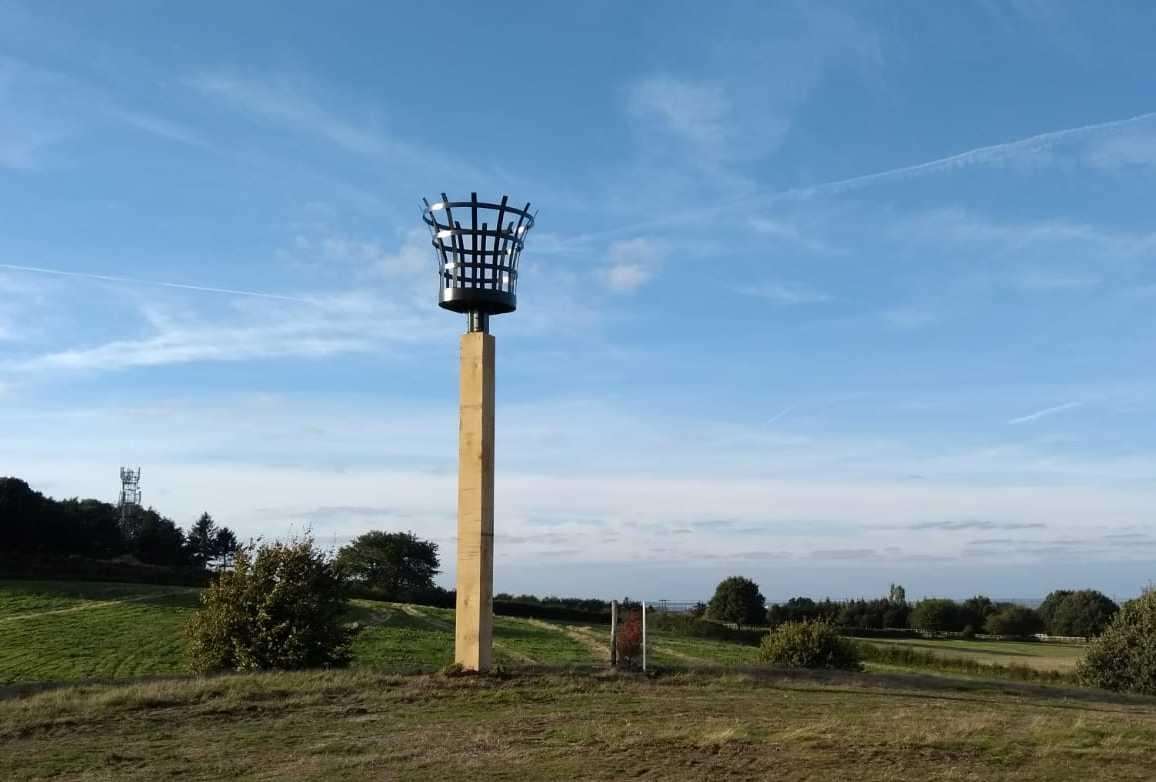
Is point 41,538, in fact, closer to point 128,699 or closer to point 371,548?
point 371,548

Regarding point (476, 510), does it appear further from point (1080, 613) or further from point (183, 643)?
point (1080, 613)

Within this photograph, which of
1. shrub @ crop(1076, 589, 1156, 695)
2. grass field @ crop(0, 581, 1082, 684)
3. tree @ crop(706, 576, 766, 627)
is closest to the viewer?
shrub @ crop(1076, 589, 1156, 695)

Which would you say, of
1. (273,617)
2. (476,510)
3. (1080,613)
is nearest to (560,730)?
(476,510)

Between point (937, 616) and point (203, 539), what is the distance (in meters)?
77.2

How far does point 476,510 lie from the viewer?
19.5m

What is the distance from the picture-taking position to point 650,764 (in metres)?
11.5

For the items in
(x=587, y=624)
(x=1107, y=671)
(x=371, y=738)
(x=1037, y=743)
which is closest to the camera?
(x=1037, y=743)

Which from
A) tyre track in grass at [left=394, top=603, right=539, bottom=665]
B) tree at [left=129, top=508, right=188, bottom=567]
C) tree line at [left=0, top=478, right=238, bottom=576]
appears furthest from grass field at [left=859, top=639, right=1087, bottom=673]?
tree at [left=129, top=508, right=188, bottom=567]

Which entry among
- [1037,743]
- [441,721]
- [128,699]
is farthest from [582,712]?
[128,699]

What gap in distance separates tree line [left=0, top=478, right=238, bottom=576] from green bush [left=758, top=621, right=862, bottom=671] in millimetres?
53194

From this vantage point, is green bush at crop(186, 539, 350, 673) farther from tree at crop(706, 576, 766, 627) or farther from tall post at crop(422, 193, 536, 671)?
tree at crop(706, 576, 766, 627)

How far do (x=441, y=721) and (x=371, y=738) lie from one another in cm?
160

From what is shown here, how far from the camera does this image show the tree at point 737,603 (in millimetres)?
66562

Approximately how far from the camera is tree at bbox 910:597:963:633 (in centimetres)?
7688
